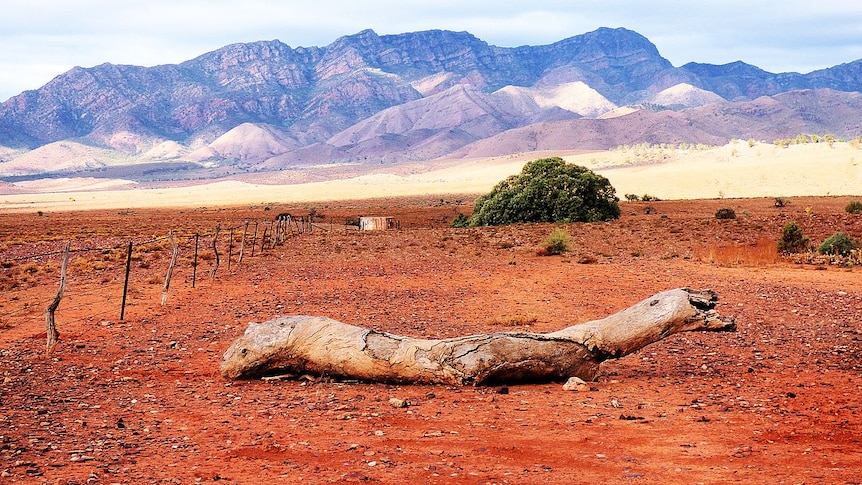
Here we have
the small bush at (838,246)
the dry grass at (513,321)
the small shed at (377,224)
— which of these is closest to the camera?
the dry grass at (513,321)

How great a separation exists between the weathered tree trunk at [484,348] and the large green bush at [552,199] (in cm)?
2772

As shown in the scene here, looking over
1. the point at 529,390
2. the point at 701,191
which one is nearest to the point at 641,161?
the point at 701,191

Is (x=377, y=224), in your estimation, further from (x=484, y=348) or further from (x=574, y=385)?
(x=574, y=385)

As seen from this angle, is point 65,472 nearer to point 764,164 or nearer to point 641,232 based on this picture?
point 641,232

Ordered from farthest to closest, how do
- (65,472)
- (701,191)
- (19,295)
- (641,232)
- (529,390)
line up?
(701,191) < (641,232) < (19,295) < (529,390) < (65,472)

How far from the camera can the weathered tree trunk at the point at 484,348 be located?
32.5 feet

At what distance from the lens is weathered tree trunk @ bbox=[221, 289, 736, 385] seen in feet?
32.5

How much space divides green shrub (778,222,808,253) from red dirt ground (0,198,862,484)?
A: 3483 mm

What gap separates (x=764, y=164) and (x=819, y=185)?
60.2ft

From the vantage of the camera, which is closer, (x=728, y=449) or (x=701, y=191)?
(x=728, y=449)

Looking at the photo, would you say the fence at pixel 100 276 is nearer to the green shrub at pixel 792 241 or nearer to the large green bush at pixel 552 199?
the large green bush at pixel 552 199

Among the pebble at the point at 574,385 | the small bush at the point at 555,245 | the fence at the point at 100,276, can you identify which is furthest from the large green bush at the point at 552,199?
the pebble at the point at 574,385

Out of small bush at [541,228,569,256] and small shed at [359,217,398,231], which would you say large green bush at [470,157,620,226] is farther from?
small bush at [541,228,569,256]

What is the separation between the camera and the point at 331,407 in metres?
9.16
